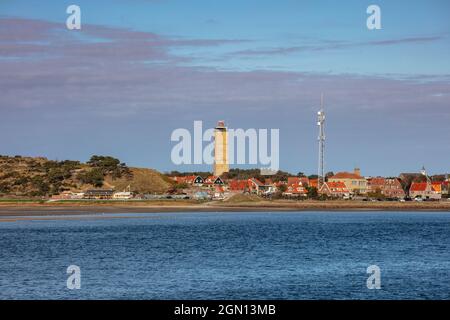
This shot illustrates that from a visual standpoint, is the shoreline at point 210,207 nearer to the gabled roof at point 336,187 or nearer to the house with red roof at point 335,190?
the house with red roof at point 335,190

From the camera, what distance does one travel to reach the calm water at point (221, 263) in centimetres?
3916

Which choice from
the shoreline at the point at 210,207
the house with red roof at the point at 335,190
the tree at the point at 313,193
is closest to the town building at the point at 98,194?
the shoreline at the point at 210,207

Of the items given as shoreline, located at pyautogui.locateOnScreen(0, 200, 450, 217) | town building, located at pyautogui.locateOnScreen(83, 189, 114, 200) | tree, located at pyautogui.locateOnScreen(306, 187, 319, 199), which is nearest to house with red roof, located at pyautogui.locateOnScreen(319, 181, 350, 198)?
tree, located at pyautogui.locateOnScreen(306, 187, 319, 199)

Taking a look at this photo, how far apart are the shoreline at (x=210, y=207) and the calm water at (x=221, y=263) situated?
49077 mm

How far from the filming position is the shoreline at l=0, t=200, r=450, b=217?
13588 cm

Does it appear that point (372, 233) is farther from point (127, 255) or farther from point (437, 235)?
point (127, 255)

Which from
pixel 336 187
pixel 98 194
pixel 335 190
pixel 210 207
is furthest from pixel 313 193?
pixel 98 194

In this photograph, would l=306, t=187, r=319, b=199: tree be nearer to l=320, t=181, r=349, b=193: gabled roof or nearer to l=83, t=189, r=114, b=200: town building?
l=320, t=181, r=349, b=193: gabled roof

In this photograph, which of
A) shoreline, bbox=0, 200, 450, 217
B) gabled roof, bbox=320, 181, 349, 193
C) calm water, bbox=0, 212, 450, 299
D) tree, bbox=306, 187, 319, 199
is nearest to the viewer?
calm water, bbox=0, 212, 450, 299

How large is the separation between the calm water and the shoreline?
49077 mm

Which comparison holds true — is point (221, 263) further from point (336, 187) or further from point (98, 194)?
point (336, 187)

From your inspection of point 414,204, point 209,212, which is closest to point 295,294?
point 209,212

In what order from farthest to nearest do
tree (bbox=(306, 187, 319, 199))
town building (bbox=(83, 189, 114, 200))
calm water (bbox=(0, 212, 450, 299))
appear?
tree (bbox=(306, 187, 319, 199)) < town building (bbox=(83, 189, 114, 200)) < calm water (bbox=(0, 212, 450, 299))

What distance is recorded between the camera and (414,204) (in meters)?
170
